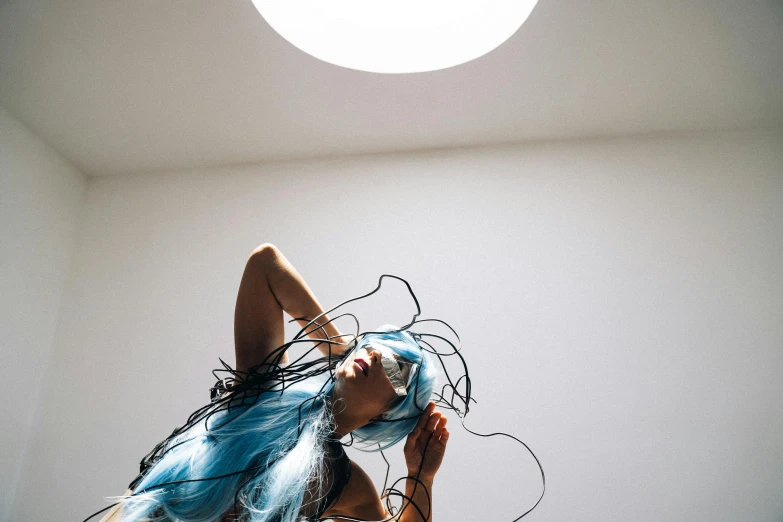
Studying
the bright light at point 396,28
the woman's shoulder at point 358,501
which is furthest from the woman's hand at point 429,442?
the bright light at point 396,28

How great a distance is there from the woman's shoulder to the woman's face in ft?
0.70

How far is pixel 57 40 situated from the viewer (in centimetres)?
220

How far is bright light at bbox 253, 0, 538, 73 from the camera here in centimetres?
148

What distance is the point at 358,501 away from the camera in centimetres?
151

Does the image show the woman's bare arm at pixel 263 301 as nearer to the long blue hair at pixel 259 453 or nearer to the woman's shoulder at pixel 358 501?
the long blue hair at pixel 259 453

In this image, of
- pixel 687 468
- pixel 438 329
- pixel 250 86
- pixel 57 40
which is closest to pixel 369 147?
pixel 250 86

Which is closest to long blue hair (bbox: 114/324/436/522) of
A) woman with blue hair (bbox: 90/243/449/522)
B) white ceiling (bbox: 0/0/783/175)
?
woman with blue hair (bbox: 90/243/449/522)

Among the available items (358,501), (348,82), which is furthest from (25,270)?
(358,501)

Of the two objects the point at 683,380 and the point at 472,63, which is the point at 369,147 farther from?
the point at 683,380

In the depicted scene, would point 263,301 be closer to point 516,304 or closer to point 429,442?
point 429,442

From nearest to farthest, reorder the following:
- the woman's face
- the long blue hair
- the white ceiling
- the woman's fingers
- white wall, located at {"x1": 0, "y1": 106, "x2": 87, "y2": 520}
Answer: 1. the long blue hair
2. the woman's face
3. the woman's fingers
4. the white ceiling
5. white wall, located at {"x1": 0, "y1": 106, "x2": 87, "y2": 520}

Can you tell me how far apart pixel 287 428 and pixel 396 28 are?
3.26 ft

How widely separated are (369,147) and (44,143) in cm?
145

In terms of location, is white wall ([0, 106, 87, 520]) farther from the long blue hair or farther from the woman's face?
the woman's face
